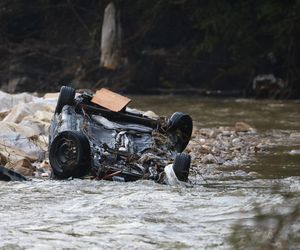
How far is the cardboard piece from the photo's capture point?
877 centimetres

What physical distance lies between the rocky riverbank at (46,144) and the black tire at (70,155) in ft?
2.74

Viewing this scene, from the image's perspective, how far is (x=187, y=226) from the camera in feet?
19.1

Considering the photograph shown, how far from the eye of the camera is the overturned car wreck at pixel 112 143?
7832 mm

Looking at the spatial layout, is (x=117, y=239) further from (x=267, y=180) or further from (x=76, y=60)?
(x=76, y=60)

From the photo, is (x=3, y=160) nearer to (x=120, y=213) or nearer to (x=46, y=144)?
(x=46, y=144)

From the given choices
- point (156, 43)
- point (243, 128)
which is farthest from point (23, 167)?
point (156, 43)

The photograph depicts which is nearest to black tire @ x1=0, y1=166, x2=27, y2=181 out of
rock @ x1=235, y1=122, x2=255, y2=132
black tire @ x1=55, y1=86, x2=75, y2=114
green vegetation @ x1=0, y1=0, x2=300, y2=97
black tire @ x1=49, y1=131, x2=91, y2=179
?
black tire @ x1=49, y1=131, x2=91, y2=179

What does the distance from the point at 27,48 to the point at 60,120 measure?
17425 millimetres

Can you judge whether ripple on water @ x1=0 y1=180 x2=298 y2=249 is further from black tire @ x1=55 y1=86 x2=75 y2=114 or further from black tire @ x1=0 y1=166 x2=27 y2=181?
black tire @ x1=55 y1=86 x2=75 y2=114

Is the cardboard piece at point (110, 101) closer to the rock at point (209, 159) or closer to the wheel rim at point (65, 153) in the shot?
the wheel rim at point (65, 153)

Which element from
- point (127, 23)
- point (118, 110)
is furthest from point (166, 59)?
point (118, 110)

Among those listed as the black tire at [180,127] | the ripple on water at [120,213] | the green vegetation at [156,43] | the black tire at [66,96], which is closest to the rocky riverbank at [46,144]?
the black tire at [180,127]

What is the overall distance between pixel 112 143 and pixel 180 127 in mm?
983

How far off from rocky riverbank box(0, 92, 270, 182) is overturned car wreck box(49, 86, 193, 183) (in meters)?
0.65
